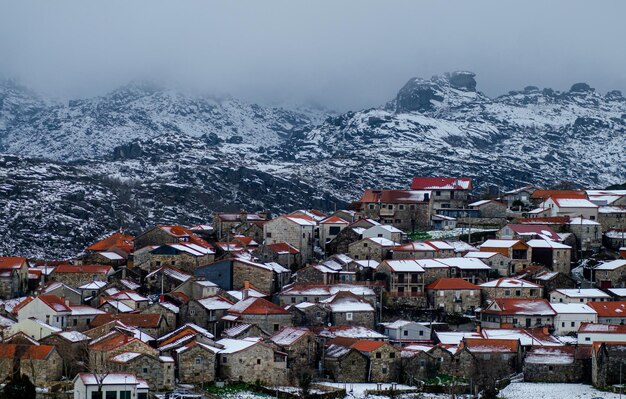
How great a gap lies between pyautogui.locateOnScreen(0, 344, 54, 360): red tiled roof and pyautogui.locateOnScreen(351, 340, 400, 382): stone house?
18169 mm

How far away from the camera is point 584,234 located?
104 metres

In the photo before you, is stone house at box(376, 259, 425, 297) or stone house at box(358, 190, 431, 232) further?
stone house at box(358, 190, 431, 232)

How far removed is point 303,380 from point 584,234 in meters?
40.4

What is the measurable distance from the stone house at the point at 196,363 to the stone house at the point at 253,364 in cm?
87

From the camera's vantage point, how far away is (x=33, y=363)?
7006 cm

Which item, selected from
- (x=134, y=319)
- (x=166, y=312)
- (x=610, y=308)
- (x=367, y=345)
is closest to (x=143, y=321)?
(x=134, y=319)

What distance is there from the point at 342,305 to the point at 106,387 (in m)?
23.2

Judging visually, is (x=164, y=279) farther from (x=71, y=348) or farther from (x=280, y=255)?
(x=71, y=348)

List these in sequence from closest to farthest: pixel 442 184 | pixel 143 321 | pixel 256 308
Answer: pixel 143 321 → pixel 256 308 → pixel 442 184

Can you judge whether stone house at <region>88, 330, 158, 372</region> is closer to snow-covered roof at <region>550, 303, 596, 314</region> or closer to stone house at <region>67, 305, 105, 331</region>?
stone house at <region>67, 305, 105, 331</region>

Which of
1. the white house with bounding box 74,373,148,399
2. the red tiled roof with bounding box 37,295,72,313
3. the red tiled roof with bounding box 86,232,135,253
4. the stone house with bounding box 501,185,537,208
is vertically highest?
the white house with bounding box 74,373,148,399

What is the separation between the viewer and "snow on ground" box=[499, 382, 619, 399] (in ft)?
230

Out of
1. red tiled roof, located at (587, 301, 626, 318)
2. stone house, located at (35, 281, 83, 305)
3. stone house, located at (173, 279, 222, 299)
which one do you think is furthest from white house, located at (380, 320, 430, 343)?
stone house, located at (35, 281, 83, 305)

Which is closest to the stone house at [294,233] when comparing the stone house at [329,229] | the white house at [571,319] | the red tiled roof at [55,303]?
the stone house at [329,229]
